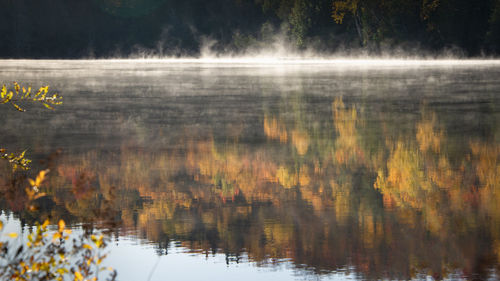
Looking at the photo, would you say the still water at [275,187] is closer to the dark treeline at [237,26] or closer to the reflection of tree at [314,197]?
the reflection of tree at [314,197]

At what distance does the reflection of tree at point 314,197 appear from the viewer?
7484mm

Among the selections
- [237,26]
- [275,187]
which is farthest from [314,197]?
[237,26]

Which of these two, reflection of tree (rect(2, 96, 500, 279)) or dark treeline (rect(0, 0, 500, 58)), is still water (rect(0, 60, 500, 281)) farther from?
dark treeline (rect(0, 0, 500, 58))

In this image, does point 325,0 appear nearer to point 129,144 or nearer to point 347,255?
point 129,144

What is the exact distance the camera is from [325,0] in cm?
7912

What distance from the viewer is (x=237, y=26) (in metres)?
94.8

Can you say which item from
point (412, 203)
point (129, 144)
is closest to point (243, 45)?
point (129, 144)

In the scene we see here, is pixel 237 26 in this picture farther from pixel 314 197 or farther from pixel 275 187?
pixel 314 197

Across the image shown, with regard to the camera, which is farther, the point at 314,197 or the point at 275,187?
the point at 275,187

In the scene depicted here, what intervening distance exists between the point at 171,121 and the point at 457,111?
22.3 ft

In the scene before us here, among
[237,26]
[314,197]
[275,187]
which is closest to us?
[314,197]

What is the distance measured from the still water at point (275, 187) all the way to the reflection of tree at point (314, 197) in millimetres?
24

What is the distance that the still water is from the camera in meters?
7.23

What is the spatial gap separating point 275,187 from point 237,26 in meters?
84.9
